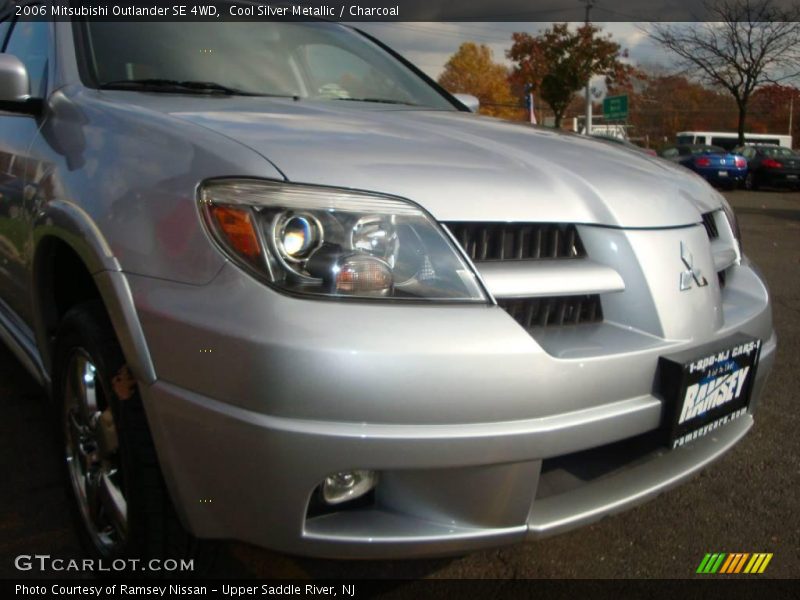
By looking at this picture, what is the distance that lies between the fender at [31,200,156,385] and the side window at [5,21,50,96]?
678 mm

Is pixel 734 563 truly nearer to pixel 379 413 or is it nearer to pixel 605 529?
pixel 605 529

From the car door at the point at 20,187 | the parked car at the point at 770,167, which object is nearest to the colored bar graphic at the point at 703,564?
the car door at the point at 20,187

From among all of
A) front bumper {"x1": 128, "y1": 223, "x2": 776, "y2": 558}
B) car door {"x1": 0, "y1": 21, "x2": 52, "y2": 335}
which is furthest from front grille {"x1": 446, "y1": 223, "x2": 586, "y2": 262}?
car door {"x1": 0, "y1": 21, "x2": 52, "y2": 335}

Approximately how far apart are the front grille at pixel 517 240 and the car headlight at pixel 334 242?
76mm

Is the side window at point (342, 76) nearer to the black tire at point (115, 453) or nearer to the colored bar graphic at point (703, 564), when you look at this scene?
the black tire at point (115, 453)

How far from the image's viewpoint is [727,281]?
87.4 inches

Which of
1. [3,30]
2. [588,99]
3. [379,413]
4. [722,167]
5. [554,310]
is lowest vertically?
[722,167]

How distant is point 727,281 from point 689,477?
0.68m

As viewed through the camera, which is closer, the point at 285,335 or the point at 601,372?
the point at 285,335

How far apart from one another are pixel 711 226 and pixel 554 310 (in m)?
0.87

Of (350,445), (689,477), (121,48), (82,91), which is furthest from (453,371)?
(121,48)

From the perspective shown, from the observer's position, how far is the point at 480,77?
4472 cm

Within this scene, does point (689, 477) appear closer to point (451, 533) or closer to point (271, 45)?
point (451, 533)

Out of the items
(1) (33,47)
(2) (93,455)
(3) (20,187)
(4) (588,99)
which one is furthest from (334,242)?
(4) (588,99)
